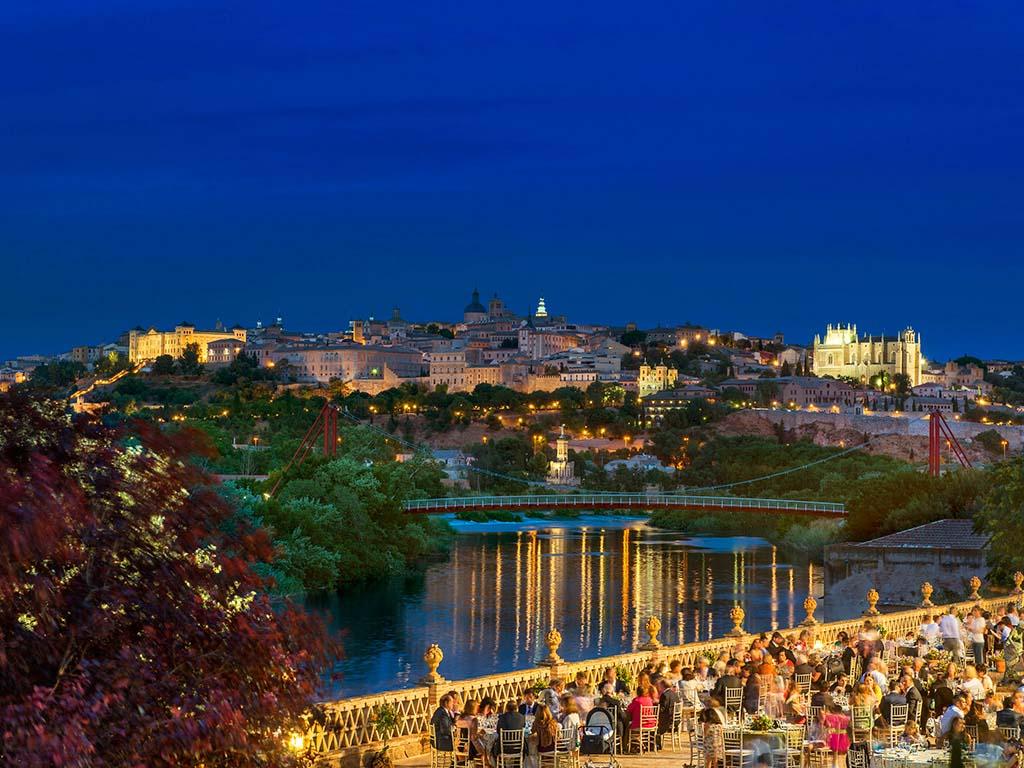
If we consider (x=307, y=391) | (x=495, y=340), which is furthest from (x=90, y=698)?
(x=495, y=340)

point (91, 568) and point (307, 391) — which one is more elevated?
point (307, 391)

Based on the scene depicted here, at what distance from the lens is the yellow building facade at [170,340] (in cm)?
15812

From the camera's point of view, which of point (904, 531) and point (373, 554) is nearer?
point (904, 531)

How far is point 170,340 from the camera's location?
525 feet

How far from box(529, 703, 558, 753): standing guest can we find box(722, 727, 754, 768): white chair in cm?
102

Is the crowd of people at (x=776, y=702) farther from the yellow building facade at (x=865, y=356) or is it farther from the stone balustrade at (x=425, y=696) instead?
the yellow building facade at (x=865, y=356)

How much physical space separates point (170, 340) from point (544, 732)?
155m

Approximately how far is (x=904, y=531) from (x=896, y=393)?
10741cm

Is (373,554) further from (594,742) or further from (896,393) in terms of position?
(896,393)

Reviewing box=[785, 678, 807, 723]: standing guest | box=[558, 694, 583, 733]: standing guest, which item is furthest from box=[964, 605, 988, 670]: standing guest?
box=[558, 694, 583, 733]: standing guest

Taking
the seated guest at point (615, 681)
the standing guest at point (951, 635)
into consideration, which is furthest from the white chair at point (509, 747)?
the standing guest at point (951, 635)

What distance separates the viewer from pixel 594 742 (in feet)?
32.3

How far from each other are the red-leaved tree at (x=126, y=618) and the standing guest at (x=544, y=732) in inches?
126

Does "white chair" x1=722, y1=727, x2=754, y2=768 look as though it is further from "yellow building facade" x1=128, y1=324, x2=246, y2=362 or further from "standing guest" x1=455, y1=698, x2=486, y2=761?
"yellow building facade" x1=128, y1=324, x2=246, y2=362
